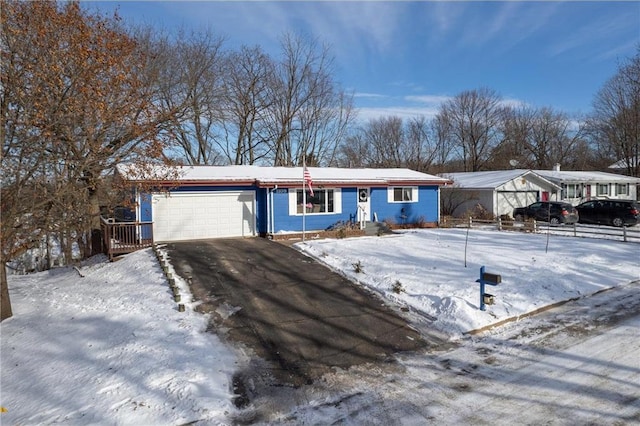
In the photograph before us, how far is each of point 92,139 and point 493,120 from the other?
1918 inches

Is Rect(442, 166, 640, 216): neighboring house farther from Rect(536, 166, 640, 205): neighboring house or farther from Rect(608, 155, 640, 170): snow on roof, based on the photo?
Rect(608, 155, 640, 170): snow on roof

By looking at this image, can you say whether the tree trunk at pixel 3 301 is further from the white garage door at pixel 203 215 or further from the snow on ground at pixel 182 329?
the white garage door at pixel 203 215

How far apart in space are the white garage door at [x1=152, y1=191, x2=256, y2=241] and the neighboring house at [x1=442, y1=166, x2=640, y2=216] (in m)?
16.6

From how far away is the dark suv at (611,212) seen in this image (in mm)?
22391

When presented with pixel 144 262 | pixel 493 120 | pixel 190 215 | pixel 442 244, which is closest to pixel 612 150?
pixel 493 120

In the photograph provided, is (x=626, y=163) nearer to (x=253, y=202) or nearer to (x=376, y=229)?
(x=376, y=229)

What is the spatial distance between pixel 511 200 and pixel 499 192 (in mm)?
1621

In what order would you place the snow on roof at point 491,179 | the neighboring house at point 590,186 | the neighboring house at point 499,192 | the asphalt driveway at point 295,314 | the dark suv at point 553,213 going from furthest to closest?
the neighboring house at point 590,186
the snow on roof at point 491,179
the neighboring house at point 499,192
the dark suv at point 553,213
the asphalt driveway at point 295,314

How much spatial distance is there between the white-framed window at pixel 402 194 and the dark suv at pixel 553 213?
26.8ft

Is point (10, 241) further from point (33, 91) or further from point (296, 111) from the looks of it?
point (296, 111)

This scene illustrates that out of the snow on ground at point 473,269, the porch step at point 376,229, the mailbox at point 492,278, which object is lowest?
the snow on ground at point 473,269

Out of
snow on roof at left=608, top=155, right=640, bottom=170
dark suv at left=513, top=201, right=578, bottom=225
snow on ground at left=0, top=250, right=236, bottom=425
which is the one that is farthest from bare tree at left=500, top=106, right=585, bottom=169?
snow on ground at left=0, top=250, right=236, bottom=425

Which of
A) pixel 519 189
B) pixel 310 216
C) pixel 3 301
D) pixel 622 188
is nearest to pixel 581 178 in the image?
pixel 622 188

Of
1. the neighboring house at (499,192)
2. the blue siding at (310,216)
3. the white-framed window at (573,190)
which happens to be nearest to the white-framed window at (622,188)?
the white-framed window at (573,190)
